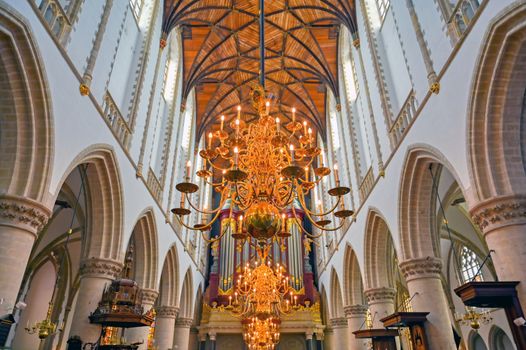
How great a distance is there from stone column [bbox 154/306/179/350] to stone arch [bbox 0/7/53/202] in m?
9.73

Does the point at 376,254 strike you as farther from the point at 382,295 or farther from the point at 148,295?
the point at 148,295

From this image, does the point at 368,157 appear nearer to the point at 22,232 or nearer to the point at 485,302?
the point at 485,302

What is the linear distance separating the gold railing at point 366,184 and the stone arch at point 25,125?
9139mm

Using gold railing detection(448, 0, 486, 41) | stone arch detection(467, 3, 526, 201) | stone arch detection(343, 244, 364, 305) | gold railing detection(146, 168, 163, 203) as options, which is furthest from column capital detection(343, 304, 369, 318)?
gold railing detection(448, 0, 486, 41)

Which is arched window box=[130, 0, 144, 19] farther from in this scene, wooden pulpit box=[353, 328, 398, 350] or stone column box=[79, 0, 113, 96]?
wooden pulpit box=[353, 328, 398, 350]

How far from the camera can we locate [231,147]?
6703mm

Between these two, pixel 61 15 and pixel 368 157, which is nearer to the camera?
pixel 61 15

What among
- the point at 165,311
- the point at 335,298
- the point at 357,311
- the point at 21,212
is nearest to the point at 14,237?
the point at 21,212

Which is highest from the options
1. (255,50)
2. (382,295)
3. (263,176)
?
(255,50)

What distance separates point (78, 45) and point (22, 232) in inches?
155

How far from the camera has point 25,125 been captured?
620cm

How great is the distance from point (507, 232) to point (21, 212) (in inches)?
296

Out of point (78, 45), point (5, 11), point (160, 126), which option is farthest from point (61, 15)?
point (160, 126)

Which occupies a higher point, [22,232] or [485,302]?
[22,232]
